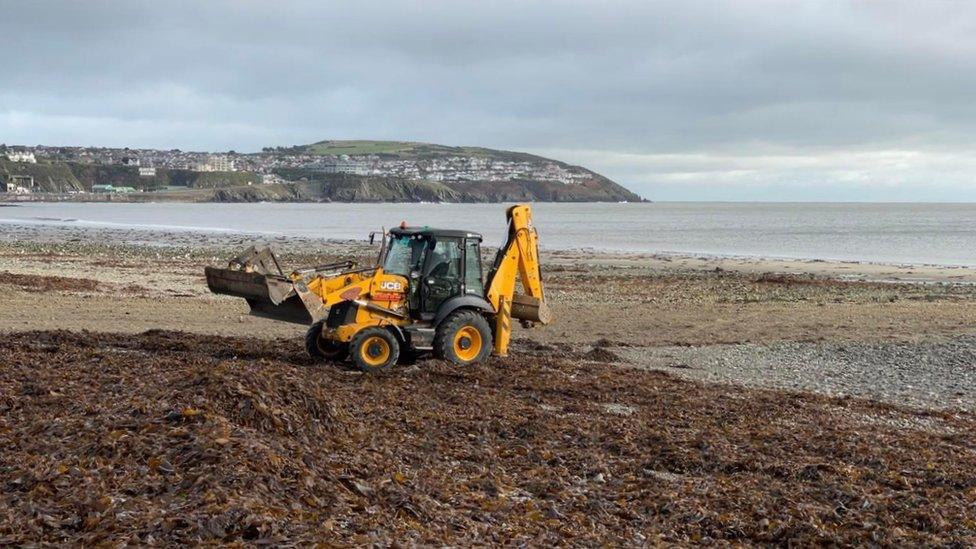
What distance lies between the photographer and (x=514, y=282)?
1552 centimetres

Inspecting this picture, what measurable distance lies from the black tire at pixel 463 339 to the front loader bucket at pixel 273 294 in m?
1.66

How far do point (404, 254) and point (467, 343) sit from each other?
1488 millimetres

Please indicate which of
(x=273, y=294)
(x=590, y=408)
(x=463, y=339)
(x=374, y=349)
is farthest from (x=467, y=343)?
(x=590, y=408)

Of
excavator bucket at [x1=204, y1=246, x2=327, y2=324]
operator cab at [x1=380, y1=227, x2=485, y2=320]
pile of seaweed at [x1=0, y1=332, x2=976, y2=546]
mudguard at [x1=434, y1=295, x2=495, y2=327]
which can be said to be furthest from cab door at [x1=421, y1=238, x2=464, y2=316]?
pile of seaweed at [x1=0, y1=332, x2=976, y2=546]

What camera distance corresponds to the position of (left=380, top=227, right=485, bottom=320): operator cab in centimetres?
1443

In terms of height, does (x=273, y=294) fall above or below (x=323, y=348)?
above

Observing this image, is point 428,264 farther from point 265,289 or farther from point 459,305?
point 265,289

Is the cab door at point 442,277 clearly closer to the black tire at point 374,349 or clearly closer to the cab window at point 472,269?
the cab window at point 472,269

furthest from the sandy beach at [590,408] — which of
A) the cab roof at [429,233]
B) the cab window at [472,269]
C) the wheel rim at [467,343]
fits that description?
the cab roof at [429,233]

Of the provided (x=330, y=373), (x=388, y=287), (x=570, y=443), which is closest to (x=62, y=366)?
(x=330, y=373)

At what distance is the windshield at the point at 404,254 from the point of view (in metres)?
14.5

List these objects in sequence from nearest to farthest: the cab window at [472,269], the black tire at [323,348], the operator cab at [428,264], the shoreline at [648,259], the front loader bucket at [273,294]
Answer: the front loader bucket at [273,294] < the operator cab at [428,264] < the cab window at [472,269] < the black tire at [323,348] < the shoreline at [648,259]

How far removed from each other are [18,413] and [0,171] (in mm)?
207679

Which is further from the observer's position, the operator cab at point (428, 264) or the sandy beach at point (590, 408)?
the operator cab at point (428, 264)
